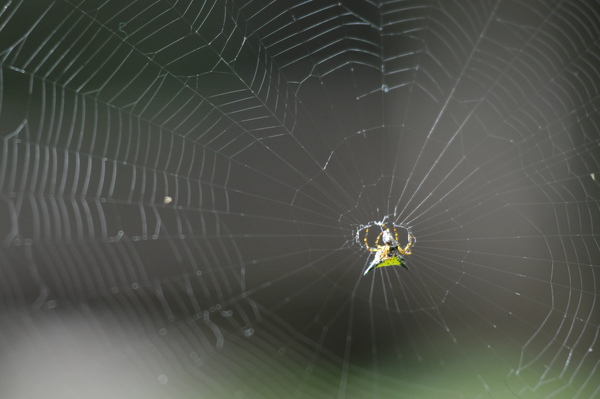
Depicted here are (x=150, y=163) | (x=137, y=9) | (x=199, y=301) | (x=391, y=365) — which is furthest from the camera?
(x=199, y=301)

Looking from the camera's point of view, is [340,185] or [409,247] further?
[340,185]

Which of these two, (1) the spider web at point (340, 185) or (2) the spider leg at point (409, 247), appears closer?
(2) the spider leg at point (409, 247)

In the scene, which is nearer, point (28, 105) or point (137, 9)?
point (137, 9)

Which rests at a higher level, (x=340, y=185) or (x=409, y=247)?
(x=340, y=185)

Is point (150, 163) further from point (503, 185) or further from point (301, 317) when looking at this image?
point (503, 185)

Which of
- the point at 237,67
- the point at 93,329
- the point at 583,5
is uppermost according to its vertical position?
the point at 583,5

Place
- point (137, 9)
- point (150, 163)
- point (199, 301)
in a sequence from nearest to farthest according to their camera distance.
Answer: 1. point (137, 9)
2. point (150, 163)
3. point (199, 301)

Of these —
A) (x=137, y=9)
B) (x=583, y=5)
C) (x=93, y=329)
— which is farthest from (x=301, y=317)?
(x=583, y=5)

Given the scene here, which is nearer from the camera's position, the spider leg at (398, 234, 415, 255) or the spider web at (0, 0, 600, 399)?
the spider leg at (398, 234, 415, 255)
